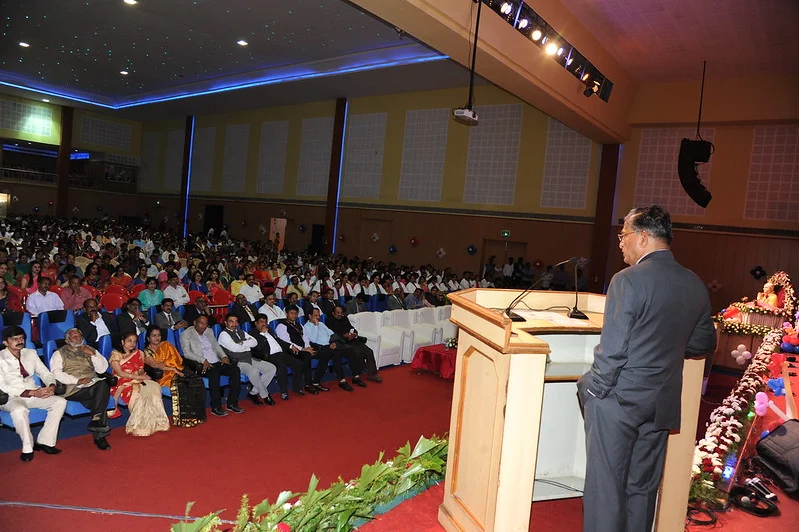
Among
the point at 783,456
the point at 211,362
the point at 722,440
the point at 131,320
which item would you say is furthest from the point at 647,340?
the point at 131,320

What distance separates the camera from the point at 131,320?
19.3ft

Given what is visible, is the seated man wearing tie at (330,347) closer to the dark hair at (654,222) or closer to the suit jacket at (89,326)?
the suit jacket at (89,326)

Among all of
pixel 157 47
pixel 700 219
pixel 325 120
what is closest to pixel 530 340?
pixel 700 219

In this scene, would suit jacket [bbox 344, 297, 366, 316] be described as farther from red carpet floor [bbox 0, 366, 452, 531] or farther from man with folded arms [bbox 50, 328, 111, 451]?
man with folded arms [bbox 50, 328, 111, 451]

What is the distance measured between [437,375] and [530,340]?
555cm

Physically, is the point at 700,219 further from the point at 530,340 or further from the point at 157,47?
the point at 157,47

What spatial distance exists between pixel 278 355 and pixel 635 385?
4.87 m

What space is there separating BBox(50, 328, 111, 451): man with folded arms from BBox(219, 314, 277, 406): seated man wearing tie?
1380 mm

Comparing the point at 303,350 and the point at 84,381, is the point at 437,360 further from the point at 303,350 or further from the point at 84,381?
the point at 84,381

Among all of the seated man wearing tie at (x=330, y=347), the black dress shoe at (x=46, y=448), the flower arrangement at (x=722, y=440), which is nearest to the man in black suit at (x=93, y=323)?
the black dress shoe at (x=46, y=448)

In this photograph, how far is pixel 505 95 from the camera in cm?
1523

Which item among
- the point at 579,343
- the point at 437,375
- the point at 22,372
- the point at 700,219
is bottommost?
the point at 437,375

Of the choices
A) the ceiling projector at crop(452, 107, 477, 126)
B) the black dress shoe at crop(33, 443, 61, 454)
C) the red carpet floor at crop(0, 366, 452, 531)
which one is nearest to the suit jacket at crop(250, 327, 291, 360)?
the red carpet floor at crop(0, 366, 452, 531)

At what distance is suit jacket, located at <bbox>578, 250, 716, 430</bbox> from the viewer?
2.00 meters
